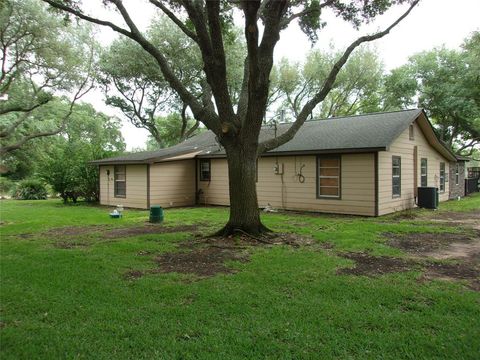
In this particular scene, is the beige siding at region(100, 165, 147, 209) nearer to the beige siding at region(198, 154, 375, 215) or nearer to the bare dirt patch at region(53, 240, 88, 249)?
the beige siding at region(198, 154, 375, 215)

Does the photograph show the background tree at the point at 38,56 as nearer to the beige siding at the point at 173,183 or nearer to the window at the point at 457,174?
the beige siding at the point at 173,183

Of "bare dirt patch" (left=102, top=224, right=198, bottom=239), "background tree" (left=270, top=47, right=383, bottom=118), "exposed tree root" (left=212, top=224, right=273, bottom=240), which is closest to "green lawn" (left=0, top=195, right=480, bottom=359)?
"exposed tree root" (left=212, top=224, right=273, bottom=240)

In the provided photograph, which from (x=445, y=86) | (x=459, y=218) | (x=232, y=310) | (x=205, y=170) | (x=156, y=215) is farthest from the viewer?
(x=445, y=86)

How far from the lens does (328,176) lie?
12773 mm

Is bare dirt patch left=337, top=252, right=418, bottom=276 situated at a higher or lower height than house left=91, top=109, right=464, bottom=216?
lower

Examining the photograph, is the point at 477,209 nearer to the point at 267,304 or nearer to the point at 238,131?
the point at 238,131

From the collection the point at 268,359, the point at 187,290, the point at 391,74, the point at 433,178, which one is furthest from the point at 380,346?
the point at 391,74

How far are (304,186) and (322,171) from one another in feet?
2.80

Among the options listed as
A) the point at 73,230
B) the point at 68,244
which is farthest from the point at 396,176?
the point at 68,244

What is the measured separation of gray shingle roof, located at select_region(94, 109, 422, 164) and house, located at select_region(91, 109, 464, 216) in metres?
0.03

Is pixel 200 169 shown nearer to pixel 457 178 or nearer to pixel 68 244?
pixel 68 244

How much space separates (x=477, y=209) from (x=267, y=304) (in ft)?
42.1

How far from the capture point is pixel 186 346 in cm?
307

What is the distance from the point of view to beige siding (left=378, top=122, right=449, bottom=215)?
12.0m
